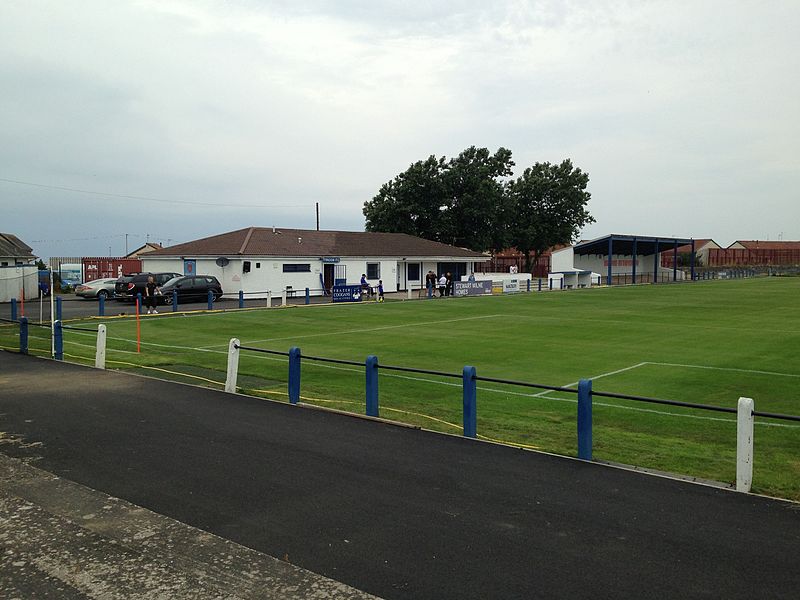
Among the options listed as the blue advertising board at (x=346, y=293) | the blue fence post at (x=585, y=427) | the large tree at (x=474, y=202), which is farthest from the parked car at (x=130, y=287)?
the large tree at (x=474, y=202)

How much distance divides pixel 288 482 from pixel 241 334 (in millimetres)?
17516

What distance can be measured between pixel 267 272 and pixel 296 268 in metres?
2.75

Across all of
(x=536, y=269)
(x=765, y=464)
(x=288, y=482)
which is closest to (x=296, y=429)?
(x=288, y=482)

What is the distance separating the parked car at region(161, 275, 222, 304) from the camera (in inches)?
1484

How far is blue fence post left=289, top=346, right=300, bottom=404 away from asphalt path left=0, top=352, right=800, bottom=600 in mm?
1070

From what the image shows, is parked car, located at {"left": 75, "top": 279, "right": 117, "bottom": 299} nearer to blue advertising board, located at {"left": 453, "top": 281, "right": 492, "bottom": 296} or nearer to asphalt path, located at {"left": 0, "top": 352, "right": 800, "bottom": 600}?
blue advertising board, located at {"left": 453, "top": 281, "right": 492, "bottom": 296}

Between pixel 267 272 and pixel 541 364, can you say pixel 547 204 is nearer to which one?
pixel 267 272

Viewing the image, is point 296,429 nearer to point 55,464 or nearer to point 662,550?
point 55,464

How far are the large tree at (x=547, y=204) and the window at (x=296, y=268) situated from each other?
126 feet

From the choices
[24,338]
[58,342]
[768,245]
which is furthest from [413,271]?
[768,245]

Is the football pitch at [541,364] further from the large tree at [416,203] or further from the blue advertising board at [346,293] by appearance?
the large tree at [416,203]

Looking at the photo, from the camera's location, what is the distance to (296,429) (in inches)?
384

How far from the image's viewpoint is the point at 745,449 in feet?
23.7

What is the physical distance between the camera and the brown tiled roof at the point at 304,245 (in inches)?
1810
